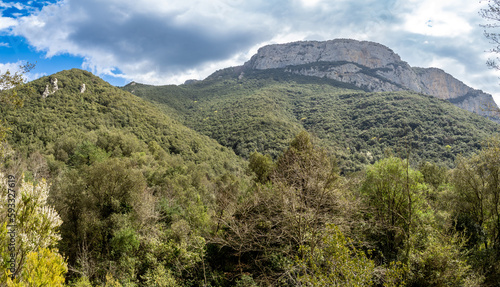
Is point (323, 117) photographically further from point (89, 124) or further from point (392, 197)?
point (392, 197)

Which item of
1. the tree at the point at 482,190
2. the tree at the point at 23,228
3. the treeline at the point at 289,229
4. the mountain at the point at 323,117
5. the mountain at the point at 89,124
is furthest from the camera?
the mountain at the point at 323,117

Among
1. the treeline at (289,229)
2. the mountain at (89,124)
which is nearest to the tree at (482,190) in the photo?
the treeline at (289,229)

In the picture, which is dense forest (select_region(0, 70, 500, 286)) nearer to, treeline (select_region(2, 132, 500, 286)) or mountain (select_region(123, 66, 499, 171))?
treeline (select_region(2, 132, 500, 286))

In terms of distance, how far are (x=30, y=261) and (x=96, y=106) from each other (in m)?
66.0

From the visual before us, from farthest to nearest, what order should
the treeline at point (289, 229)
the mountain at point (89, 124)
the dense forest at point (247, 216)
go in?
the mountain at point (89, 124) → the treeline at point (289, 229) → the dense forest at point (247, 216)

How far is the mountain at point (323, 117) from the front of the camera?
61.6m

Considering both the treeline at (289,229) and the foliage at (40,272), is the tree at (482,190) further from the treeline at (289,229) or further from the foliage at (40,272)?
the foliage at (40,272)

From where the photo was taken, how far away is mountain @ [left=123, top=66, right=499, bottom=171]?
61625mm

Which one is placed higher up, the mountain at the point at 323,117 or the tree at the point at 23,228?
the mountain at the point at 323,117

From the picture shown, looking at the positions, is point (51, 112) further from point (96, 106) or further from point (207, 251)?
point (207, 251)

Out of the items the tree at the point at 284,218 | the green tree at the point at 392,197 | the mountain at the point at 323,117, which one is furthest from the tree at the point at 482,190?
the mountain at the point at 323,117

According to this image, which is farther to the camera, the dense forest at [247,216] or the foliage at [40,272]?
the dense forest at [247,216]

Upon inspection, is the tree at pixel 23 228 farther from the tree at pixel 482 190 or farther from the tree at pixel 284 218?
the tree at pixel 482 190

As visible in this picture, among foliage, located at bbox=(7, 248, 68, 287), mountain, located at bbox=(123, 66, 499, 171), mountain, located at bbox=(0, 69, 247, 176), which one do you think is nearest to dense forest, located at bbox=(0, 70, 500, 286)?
foliage, located at bbox=(7, 248, 68, 287)
